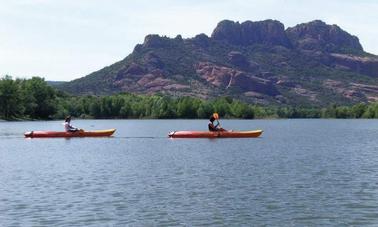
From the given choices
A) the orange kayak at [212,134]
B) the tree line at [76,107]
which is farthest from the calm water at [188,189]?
the tree line at [76,107]

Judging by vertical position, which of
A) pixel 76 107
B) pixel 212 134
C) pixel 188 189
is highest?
pixel 76 107

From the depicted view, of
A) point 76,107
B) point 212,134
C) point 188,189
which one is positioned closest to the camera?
point 188,189

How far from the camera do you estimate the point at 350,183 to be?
3188 centimetres

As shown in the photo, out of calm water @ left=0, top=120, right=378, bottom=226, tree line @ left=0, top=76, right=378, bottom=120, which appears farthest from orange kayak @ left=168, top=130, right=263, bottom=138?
tree line @ left=0, top=76, right=378, bottom=120

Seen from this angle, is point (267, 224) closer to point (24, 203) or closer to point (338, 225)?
point (338, 225)

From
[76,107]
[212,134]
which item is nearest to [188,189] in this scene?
[212,134]

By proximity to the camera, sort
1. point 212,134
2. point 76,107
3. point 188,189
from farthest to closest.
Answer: point 76,107 < point 212,134 < point 188,189

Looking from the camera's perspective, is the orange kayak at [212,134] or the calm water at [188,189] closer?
the calm water at [188,189]

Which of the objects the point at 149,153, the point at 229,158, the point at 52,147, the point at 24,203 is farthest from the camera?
the point at 52,147

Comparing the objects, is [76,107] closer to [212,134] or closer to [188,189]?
[212,134]

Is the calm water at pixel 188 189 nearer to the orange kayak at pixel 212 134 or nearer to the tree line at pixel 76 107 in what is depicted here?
the orange kayak at pixel 212 134

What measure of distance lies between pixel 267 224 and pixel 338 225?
269 centimetres

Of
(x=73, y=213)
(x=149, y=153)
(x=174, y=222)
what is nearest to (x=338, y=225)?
(x=174, y=222)

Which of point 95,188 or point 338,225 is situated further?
point 95,188
